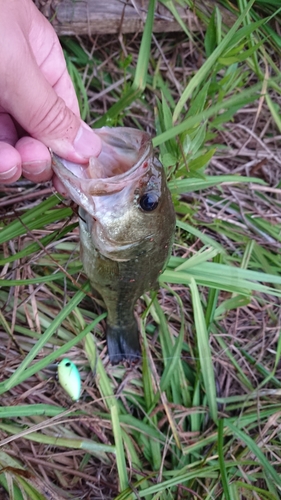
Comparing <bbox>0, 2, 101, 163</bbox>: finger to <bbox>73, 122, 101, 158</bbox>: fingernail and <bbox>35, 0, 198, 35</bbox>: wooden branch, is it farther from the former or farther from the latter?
<bbox>35, 0, 198, 35</bbox>: wooden branch

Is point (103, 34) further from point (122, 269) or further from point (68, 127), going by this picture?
point (122, 269)

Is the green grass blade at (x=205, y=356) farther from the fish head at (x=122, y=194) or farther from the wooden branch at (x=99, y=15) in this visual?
the wooden branch at (x=99, y=15)

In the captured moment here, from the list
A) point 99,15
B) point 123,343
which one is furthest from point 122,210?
point 99,15

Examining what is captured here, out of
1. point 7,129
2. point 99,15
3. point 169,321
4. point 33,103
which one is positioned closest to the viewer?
point 33,103

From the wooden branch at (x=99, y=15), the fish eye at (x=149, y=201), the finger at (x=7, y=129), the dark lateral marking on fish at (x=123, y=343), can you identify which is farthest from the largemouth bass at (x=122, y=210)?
the wooden branch at (x=99, y=15)

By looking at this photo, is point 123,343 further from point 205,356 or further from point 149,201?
point 149,201

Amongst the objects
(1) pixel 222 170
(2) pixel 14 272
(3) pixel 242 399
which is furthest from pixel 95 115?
(3) pixel 242 399
